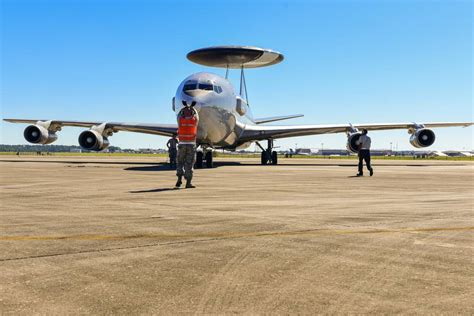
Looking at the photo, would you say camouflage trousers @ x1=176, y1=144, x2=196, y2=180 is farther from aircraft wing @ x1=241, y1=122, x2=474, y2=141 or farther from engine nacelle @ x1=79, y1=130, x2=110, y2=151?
aircraft wing @ x1=241, y1=122, x2=474, y2=141

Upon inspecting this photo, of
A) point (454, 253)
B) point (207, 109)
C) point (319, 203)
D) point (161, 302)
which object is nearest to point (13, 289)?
point (161, 302)

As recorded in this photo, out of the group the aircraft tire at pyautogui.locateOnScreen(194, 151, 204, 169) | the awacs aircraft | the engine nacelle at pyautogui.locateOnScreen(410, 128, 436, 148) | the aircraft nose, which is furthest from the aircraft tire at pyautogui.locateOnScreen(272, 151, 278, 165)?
the aircraft nose

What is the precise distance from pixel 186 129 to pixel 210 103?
35.7 ft

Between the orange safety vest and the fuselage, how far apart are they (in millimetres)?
9390

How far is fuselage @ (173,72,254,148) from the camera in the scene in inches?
954

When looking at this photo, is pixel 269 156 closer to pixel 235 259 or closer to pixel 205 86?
pixel 205 86

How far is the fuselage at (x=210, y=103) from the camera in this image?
954 inches

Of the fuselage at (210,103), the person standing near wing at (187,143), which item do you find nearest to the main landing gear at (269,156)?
the fuselage at (210,103)

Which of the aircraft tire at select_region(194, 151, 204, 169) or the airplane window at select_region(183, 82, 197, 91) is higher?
the airplane window at select_region(183, 82, 197, 91)

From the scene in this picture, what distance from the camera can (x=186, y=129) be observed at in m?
13.9

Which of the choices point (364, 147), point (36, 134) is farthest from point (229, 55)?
point (364, 147)

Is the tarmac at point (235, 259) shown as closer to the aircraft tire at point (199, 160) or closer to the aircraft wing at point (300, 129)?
the aircraft tire at point (199, 160)

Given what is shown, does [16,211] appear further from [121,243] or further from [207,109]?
[207,109]

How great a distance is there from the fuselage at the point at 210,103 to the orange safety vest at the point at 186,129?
9.39 metres
